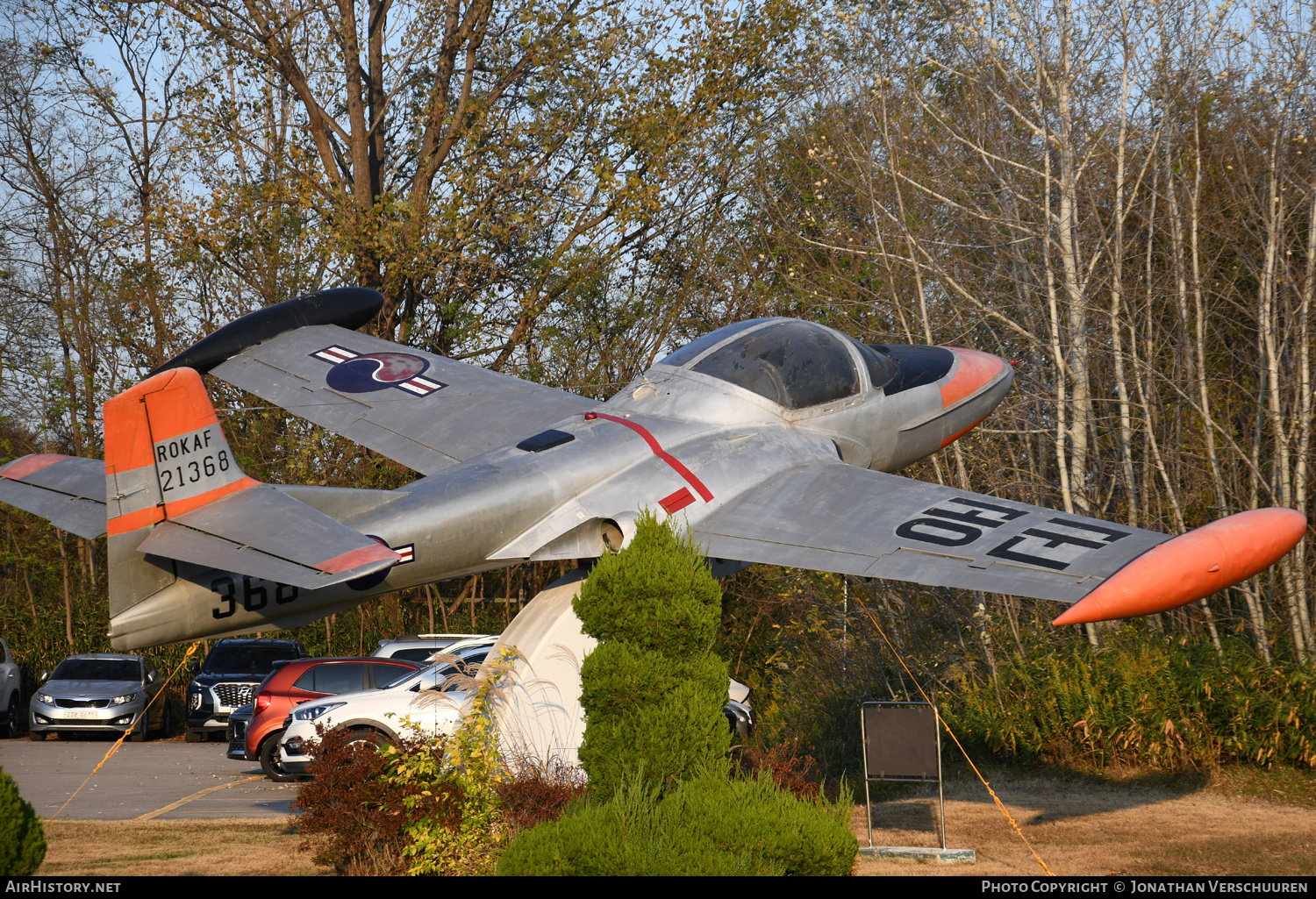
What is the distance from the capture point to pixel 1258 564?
665cm

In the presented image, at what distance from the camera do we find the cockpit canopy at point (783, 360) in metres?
9.86

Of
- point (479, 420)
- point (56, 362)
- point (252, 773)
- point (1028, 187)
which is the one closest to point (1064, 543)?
point (479, 420)

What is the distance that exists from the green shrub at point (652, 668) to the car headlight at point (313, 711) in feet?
22.9

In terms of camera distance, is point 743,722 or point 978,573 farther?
point 743,722

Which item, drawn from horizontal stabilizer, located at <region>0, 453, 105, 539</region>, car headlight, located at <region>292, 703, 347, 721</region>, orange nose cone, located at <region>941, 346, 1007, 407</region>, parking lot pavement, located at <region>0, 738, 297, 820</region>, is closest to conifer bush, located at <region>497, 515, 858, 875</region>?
horizontal stabilizer, located at <region>0, 453, 105, 539</region>

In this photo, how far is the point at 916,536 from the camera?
7867mm

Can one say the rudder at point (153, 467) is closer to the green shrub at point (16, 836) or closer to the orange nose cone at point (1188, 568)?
the green shrub at point (16, 836)

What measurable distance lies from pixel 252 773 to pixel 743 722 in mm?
7783

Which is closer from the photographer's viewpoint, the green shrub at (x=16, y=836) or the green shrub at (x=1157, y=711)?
the green shrub at (x=16, y=836)

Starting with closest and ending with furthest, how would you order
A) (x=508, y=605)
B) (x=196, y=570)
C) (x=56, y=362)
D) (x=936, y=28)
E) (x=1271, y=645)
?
1. (x=196, y=570)
2. (x=1271, y=645)
3. (x=936, y=28)
4. (x=508, y=605)
5. (x=56, y=362)

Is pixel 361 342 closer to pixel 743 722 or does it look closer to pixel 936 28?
pixel 743 722

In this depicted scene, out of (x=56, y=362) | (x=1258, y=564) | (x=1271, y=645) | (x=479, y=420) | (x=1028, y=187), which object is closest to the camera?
(x=1258, y=564)

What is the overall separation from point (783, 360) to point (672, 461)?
1818 mm

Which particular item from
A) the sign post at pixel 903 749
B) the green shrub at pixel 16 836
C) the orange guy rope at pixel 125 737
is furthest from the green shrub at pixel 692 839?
the sign post at pixel 903 749
